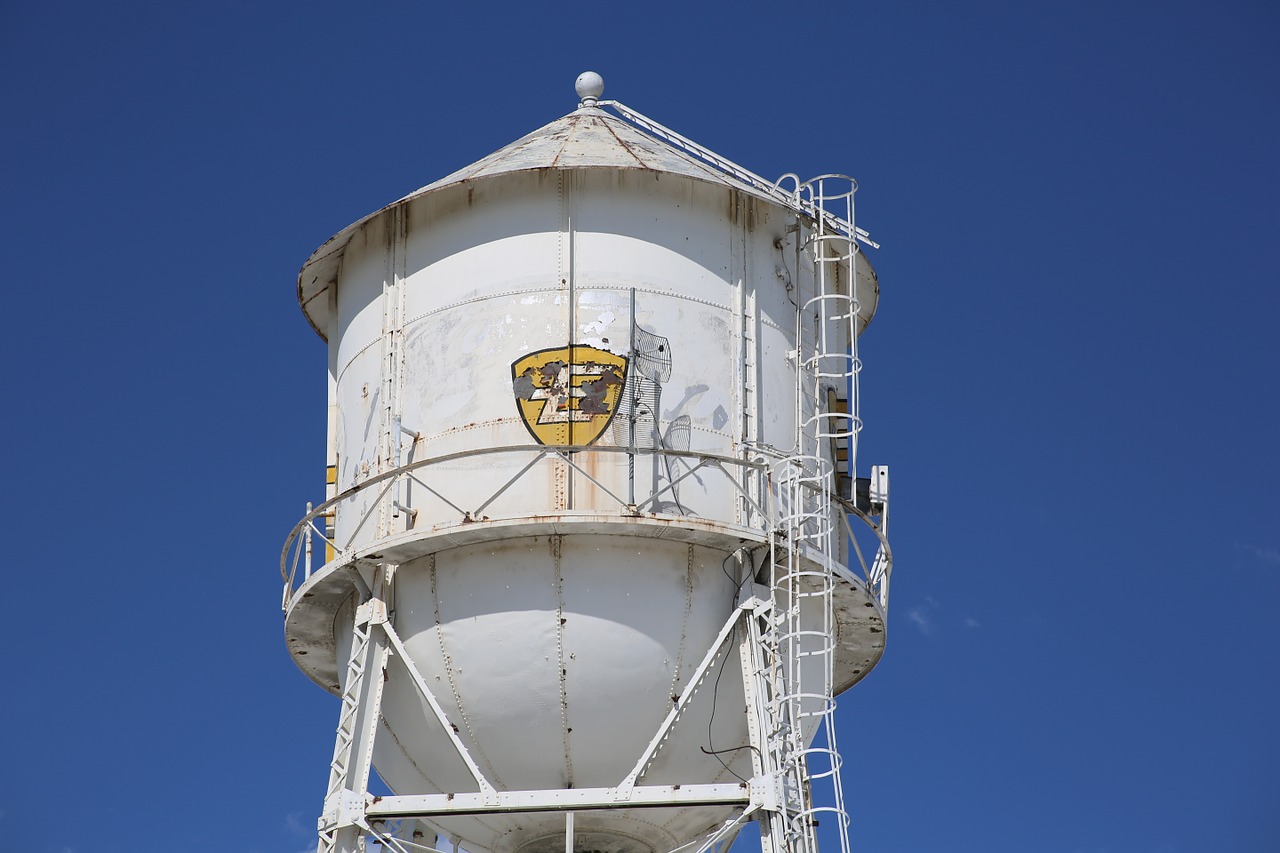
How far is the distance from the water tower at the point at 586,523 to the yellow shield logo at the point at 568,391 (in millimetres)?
22

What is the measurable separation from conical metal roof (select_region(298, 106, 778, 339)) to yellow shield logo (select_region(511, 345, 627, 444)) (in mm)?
2179

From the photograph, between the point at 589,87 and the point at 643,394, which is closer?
the point at 643,394

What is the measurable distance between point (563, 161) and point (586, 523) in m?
4.20

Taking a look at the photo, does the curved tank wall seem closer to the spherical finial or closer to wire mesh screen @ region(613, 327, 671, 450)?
wire mesh screen @ region(613, 327, 671, 450)

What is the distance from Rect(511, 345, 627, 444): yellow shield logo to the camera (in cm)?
2120

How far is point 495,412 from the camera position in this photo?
2148 centimetres

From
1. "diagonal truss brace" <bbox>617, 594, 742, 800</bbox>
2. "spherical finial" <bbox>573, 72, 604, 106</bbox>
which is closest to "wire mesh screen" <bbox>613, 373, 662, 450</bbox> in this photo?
"diagonal truss brace" <bbox>617, 594, 742, 800</bbox>

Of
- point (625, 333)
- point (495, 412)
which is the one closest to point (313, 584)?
point (495, 412)

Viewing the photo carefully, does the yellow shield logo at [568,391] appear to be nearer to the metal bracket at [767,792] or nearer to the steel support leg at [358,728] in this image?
the steel support leg at [358,728]

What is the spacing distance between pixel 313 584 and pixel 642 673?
3705mm

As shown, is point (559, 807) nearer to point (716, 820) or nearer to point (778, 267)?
point (716, 820)

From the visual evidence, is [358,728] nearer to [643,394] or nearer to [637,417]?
[637,417]

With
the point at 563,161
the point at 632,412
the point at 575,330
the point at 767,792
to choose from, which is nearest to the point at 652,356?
the point at 632,412

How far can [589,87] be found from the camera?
2556 cm
